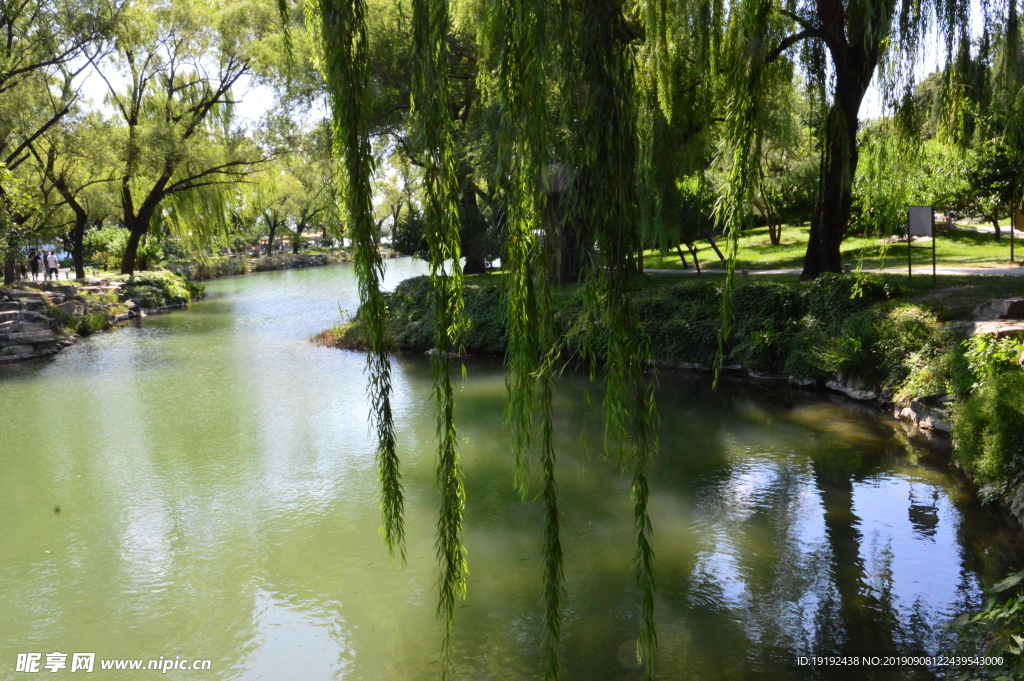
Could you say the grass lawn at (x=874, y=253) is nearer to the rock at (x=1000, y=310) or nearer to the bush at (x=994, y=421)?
the rock at (x=1000, y=310)

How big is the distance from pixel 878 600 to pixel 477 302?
10.6m

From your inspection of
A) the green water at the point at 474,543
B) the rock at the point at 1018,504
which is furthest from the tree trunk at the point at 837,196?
the rock at the point at 1018,504

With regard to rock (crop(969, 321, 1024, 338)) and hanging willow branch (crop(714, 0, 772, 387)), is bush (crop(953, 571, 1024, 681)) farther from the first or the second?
rock (crop(969, 321, 1024, 338))

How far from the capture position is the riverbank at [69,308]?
15.2 m

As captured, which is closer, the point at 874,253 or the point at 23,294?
the point at 874,253

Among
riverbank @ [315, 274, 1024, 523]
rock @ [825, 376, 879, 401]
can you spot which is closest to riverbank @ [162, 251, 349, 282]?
riverbank @ [315, 274, 1024, 523]

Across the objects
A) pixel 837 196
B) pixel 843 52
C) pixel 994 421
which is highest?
pixel 843 52

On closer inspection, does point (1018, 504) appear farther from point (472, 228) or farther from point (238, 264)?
point (238, 264)

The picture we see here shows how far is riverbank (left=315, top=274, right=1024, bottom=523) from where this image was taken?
20.6 ft

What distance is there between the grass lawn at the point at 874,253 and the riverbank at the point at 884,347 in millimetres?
2997

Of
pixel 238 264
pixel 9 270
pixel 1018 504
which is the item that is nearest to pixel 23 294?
pixel 9 270

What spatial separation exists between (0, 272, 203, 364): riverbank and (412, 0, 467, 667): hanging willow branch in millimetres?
15501

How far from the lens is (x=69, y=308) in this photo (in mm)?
17906

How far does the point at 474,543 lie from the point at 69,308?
15664 mm
